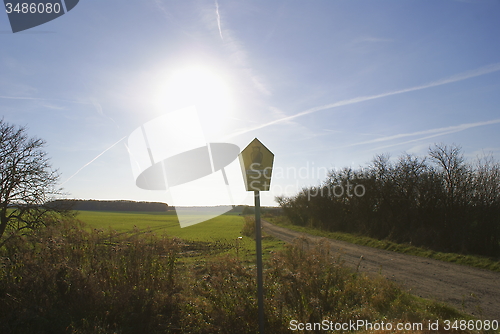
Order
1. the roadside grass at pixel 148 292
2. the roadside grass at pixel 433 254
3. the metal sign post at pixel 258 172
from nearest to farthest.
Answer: the metal sign post at pixel 258 172 < the roadside grass at pixel 148 292 < the roadside grass at pixel 433 254

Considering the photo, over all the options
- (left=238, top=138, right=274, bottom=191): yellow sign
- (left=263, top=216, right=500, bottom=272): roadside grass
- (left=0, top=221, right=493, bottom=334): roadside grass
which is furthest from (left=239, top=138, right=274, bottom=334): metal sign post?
(left=263, top=216, right=500, bottom=272): roadside grass

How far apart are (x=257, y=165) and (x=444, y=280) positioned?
8.84 m

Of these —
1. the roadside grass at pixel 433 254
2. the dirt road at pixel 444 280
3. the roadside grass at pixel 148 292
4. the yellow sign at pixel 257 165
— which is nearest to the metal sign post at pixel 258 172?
the yellow sign at pixel 257 165

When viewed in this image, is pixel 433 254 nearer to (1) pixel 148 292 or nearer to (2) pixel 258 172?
(2) pixel 258 172

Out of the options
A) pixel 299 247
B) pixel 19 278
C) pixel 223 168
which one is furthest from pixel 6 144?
pixel 299 247

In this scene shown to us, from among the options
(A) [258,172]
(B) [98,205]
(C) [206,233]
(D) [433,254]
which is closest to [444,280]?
(D) [433,254]

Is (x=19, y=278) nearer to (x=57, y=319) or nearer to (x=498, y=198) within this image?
(x=57, y=319)

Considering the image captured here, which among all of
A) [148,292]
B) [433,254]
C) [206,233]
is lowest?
[206,233]

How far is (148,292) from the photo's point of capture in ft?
16.7

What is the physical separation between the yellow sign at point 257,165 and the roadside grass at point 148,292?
6.49ft

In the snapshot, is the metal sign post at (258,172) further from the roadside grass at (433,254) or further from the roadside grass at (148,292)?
the roadside grass at (433,254)

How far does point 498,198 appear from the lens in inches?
555

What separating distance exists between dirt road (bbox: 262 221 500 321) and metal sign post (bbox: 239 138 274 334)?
346cm

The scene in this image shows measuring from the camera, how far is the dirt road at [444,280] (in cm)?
679
